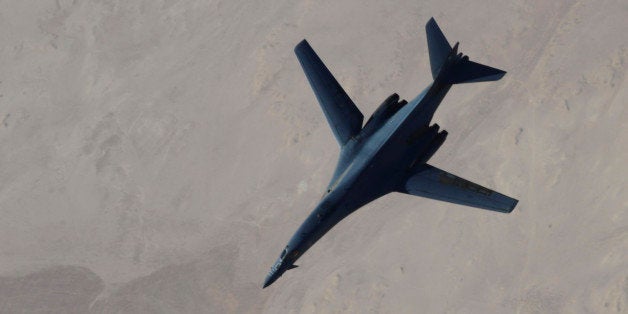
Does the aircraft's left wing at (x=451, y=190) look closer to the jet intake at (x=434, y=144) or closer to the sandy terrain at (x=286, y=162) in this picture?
the jet intake at (x=434, y=144)

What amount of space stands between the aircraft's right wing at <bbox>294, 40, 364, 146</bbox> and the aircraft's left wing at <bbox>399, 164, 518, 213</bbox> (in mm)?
5622

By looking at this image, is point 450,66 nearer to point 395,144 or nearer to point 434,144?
point 434,144

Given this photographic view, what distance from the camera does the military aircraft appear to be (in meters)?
54.4

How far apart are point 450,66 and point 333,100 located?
8.75 meters

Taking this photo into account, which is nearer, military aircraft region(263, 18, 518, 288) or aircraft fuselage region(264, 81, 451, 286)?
aircraft fuselage region(264, 81, 451, 286)

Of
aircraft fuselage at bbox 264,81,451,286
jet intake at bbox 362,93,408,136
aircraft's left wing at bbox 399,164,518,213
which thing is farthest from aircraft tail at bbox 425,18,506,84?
aircraft's left wing at bbox 399,164,518,213

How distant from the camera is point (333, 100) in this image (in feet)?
190

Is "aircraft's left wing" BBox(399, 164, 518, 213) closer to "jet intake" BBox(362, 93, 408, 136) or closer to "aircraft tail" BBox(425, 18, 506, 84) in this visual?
"jet intake" BBox(362, 93, 408, 136)

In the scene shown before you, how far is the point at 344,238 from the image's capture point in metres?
78.2

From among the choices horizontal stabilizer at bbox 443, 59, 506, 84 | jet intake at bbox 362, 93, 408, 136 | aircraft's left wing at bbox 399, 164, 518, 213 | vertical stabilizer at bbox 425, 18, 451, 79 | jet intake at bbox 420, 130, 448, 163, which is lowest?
aircraft's left wing at bbox 399, 164, 518, 213

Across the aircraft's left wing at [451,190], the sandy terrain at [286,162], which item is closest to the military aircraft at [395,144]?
the aircraft's left wing at [451,190]

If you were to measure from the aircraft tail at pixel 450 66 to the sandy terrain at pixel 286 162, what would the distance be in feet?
76.5

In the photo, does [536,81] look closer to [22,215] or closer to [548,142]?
[548,142]

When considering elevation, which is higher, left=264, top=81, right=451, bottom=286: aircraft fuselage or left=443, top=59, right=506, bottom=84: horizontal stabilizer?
left=443, top=59, right=506, bottom=84: horizontal stabilizer
